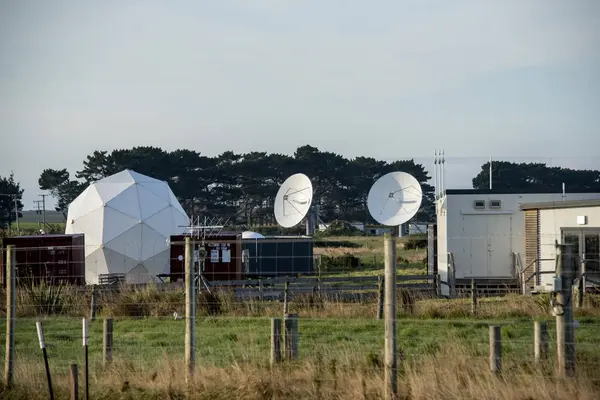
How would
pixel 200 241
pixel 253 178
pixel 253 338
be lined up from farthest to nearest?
pixel 253 178, pixel 200 241, pixel 253 338

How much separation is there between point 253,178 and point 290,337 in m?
68.1

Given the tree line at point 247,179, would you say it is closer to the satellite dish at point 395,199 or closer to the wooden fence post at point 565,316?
the satellite dish at point 395,199

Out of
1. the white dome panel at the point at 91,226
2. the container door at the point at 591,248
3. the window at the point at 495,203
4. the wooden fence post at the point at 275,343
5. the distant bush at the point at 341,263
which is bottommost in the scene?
the distant bush at the point at 341,263

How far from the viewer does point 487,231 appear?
90.6 ft

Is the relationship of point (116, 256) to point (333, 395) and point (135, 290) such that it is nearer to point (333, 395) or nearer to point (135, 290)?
point (135, 290)

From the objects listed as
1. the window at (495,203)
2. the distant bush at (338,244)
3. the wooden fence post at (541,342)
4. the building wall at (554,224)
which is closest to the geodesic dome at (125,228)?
the window at (495,203)

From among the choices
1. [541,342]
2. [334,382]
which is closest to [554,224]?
[541,342]

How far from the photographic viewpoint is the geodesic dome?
123 ft

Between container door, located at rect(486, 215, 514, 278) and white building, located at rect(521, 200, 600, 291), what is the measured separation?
0.86 m

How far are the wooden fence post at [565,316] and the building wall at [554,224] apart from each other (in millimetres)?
16644

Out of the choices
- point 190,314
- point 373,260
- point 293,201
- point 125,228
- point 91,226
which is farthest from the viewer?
point 373,260

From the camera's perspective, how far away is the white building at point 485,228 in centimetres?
2736

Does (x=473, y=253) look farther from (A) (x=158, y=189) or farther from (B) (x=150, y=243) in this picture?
(A) (x=158, y=189)

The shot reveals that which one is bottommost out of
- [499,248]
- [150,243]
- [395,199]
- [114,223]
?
[499,248]
